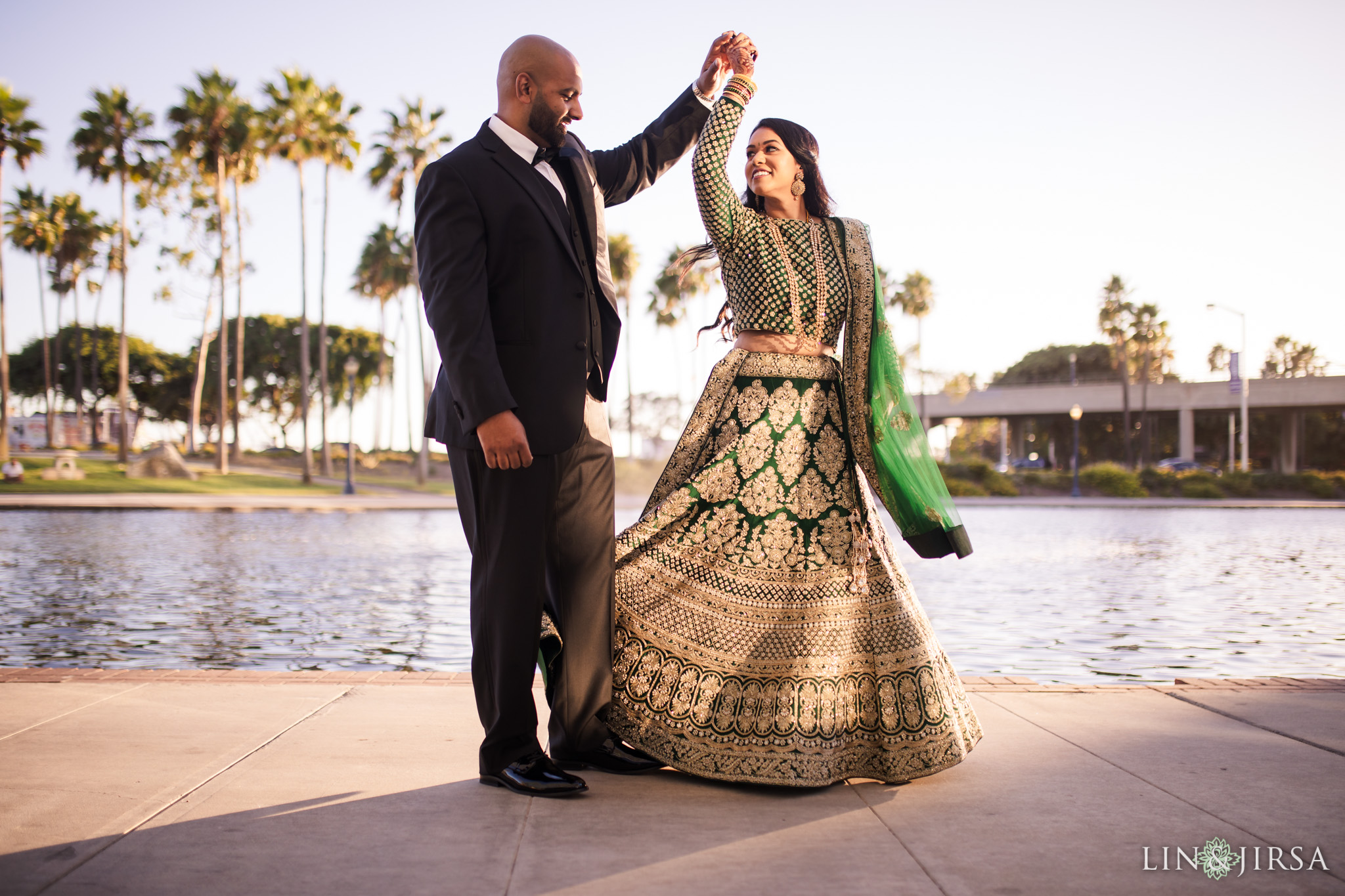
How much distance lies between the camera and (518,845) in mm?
2574

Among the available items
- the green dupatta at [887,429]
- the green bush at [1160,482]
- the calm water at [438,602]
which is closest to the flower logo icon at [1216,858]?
the green dupatta at [887,429]

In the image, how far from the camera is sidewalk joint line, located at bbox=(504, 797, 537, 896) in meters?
2.32

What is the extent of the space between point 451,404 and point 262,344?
71485 mm

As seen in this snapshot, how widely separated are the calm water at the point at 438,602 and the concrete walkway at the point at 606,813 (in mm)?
2101

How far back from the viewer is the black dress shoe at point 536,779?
3.02m

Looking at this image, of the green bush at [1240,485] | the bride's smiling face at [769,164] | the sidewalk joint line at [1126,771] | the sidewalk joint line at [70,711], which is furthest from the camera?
the green bush at [1240,485]

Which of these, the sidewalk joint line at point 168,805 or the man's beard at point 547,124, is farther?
the man's beard at point 547,124

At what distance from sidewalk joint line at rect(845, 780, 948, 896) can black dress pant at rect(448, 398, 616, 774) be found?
78 cm

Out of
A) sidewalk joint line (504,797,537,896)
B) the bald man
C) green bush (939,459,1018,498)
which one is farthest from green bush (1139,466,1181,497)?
sidewalk joint line (504,797,537,896)

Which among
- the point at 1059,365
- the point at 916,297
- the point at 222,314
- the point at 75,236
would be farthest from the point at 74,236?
the point at 1059,365

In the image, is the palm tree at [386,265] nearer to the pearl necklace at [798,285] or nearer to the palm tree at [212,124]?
the palm tree at [212,124]

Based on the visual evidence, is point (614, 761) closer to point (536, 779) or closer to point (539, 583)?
point (536, 779)

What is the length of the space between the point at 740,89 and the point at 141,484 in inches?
1461

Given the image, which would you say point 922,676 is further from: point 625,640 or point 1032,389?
point 1032,389
